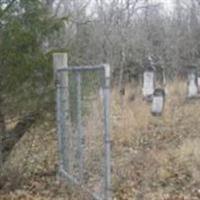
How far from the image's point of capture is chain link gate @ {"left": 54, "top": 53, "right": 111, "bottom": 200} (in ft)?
25.4

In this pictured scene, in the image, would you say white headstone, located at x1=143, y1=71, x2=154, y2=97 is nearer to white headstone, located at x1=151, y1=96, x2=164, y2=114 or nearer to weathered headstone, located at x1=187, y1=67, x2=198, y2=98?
weathered headstone, located at x1=187, y1=67, x2=198, y2=98

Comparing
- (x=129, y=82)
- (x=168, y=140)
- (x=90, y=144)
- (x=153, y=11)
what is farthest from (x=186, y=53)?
(x=90, y=144)

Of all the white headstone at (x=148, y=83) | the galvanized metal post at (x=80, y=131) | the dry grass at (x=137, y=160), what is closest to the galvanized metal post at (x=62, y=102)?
the dry grass at (x=137, y=160)

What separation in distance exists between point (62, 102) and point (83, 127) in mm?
875

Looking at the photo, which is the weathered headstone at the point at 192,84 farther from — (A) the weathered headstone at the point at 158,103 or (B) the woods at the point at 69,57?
(A) the weathered headstone at the point at 158,103

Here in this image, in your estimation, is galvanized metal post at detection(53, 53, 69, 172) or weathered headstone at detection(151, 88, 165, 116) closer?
galvanized metal post at detection(53, 53, 69, 172)

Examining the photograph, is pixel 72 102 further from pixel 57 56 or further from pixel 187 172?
pixel 187 172

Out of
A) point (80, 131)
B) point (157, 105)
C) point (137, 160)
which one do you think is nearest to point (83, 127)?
point (80, 131)

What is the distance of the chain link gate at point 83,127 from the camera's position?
7738mm

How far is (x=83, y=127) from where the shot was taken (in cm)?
866

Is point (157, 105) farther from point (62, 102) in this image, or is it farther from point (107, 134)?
point (107, 134)

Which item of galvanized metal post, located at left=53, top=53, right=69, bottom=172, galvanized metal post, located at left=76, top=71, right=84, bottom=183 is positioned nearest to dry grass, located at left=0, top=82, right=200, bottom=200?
galvanized metal post, located at left=76, top=71, right=84, bottom=183

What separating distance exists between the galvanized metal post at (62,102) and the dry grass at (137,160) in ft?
1.82

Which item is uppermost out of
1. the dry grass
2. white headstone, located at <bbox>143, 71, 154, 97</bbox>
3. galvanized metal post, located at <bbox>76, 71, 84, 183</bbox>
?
galvanized metal post, located at <bbox>76, 71, 84, 183</bbox>
